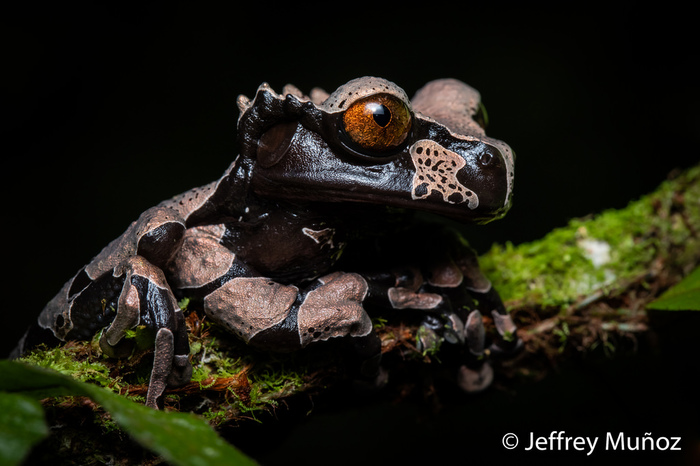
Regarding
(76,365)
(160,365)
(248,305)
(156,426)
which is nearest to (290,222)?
(248,305)

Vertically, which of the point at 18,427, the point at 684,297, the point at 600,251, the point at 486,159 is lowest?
the point at 18,427

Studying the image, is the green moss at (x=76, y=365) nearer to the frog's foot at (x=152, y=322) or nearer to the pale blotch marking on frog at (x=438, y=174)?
the frog's foot at (x=152, y=322)

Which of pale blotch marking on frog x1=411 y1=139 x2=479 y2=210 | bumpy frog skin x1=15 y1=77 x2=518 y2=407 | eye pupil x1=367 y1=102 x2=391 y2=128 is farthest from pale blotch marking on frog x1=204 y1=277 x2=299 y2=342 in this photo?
eye pupil x1=367 y1=102 x2=391 y2=128

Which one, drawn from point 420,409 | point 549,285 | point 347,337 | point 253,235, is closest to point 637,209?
point 549,285

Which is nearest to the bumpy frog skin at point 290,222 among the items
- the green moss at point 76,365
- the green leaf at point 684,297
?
the green moss at point 76,365

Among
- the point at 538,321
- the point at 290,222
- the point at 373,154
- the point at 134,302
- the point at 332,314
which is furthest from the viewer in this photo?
the point at 538,321

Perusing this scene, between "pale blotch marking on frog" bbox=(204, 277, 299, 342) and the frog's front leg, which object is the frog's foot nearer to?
the frog's front leg

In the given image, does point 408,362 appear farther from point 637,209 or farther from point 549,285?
point 637,209

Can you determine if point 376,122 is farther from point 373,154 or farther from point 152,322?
point 152,322
